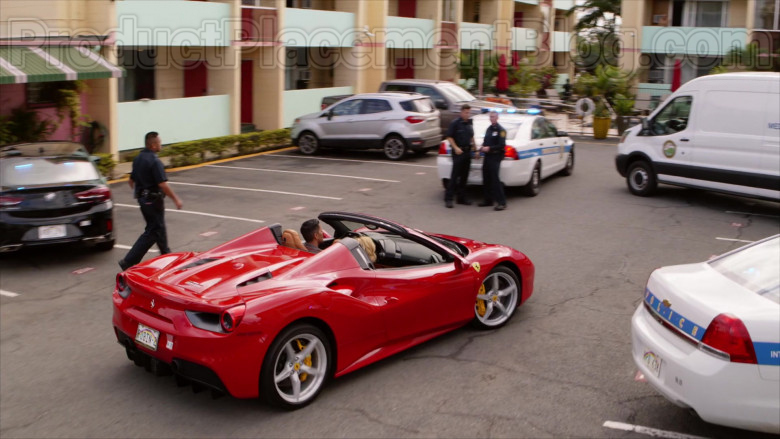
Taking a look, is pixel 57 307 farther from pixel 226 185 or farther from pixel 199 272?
pixel 226 185

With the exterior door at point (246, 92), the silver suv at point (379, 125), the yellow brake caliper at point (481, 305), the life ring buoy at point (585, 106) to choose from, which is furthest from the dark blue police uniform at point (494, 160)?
the exterior door at point (246, 92)

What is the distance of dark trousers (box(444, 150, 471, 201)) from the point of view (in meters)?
13.5

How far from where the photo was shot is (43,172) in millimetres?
10266

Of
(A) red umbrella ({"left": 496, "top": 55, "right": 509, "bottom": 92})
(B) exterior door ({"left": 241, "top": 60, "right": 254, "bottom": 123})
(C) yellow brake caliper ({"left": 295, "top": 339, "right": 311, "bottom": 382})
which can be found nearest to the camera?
(C) yellow brake caliper ({"left": 295, "top": 339, "right": 311, "bottom": 382})

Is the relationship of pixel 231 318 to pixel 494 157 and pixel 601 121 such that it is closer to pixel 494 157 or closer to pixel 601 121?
pixel 494 157

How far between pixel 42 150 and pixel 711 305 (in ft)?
30.0

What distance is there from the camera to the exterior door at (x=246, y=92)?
80.9 feet

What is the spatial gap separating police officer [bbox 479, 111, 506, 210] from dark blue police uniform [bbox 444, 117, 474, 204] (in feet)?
0.90

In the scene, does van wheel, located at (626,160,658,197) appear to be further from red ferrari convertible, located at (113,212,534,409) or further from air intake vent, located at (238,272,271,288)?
air intake vent, located at (238,272,271,288)

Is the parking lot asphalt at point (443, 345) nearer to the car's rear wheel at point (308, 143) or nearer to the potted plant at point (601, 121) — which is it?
the car's rear wheel at point (308, 143)

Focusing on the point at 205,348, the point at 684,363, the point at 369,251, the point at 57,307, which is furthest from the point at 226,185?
the point at 684,363

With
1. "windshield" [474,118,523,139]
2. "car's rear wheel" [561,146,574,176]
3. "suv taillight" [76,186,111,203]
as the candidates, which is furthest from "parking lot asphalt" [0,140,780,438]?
"car's rear wheel" [561,146,574,176]

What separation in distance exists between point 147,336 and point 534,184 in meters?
9.81

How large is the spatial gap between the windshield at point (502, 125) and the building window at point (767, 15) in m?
20.2
